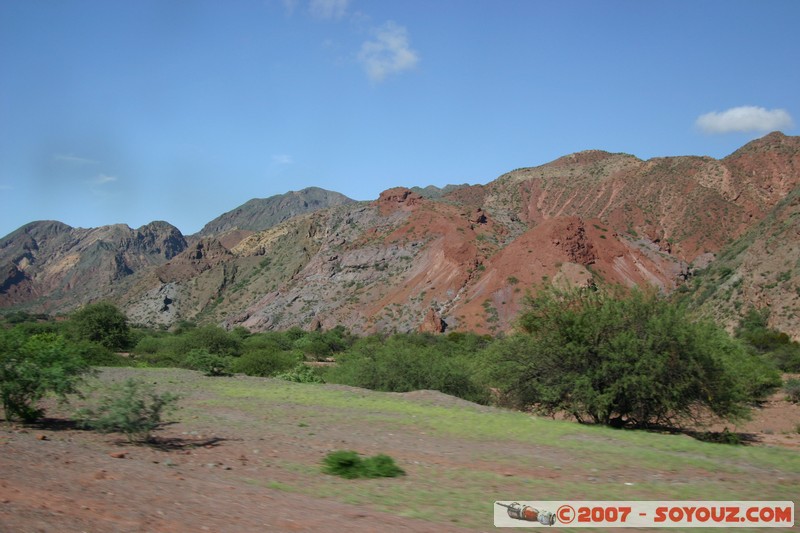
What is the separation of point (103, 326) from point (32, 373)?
45.9m

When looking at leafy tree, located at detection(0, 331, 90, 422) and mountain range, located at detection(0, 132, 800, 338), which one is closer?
leafy tree, located at detection(0, 331, 90, 422)

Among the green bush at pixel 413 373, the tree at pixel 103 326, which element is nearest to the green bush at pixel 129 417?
the green bush at pixel 413 373

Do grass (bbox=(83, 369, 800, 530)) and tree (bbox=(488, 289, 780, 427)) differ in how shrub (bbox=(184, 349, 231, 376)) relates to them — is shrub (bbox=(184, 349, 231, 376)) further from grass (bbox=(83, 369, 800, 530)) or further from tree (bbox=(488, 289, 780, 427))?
tree (bbox=(488, 289, 780, 427))

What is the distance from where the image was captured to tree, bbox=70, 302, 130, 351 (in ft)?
175

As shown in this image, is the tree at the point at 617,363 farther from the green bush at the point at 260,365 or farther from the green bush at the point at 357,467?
the green bush at the point at 260,365

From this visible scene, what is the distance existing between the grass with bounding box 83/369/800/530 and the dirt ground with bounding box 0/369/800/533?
9cm

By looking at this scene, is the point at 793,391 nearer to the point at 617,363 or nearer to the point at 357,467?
the point at 617,363


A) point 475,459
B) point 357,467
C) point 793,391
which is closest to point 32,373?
point 357,467

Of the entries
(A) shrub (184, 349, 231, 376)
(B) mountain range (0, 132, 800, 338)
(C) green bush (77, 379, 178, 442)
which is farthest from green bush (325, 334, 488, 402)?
(B) mountain range (0, 132, 800, 338)

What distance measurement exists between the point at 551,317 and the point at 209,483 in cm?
1256

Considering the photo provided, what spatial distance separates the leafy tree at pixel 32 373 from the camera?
1332 centimetres

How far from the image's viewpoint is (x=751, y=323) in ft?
173

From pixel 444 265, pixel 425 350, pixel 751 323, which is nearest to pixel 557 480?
pixel 425 350

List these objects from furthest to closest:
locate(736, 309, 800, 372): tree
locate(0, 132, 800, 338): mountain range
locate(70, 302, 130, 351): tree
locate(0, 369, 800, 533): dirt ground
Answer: locate(0, 132, 800, 338): mountain range → locate(70, 302, 130, 351): tree → locate(736, 309, 800, 372): tree → locate(0, 369, 800, 533): dirt ground
